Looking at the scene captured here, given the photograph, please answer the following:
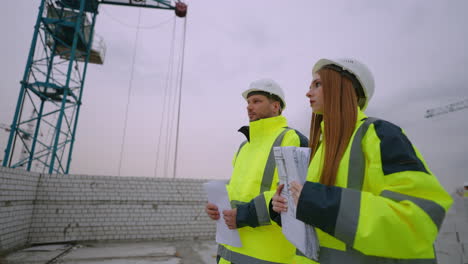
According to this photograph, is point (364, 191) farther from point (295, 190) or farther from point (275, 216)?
point (275, 216)

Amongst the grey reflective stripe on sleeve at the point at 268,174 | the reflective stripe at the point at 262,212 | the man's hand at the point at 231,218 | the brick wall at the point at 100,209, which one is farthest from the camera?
the brick wall at the point at 100,209

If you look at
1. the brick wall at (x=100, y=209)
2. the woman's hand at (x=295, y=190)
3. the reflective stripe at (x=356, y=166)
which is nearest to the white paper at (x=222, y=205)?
the woman's hand at (x=295, y=190)

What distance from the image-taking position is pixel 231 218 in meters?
1.53

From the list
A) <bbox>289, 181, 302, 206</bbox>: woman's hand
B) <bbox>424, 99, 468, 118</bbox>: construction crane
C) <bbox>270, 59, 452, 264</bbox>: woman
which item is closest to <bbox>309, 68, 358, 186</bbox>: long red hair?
<bbox>270, 59, 452, 264</bbox>: woman

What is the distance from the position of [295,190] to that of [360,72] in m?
0.59

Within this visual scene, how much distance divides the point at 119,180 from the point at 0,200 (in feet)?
9.38

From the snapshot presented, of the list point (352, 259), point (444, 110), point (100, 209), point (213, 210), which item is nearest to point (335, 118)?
point (352, 259)

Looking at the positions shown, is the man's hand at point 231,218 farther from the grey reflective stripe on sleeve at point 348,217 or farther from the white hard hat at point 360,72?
the white hard hat at point 360,72

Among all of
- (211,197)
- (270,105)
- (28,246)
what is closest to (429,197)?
(211,197)

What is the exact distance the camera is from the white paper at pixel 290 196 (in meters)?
0.90

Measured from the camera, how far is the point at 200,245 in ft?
23.6

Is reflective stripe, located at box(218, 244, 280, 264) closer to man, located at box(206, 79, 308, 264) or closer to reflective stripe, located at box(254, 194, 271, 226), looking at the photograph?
man, located at box(206, 79, 308, 264)

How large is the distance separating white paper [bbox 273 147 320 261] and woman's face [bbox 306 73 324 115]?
28cm

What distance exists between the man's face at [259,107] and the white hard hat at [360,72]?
37.2 inches
